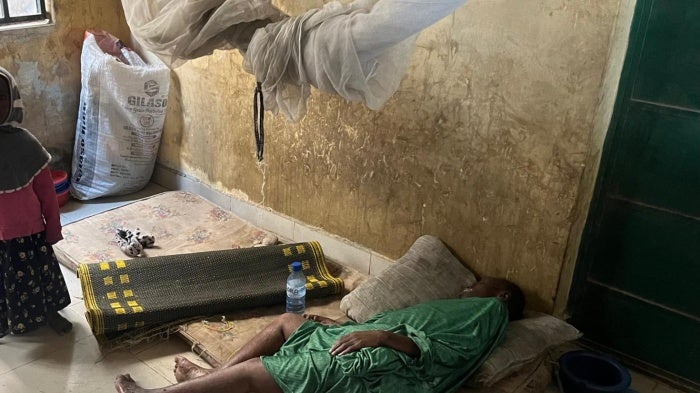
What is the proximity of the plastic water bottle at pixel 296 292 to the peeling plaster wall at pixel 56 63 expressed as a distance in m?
1.86

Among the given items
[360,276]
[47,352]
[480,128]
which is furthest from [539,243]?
[47,352]

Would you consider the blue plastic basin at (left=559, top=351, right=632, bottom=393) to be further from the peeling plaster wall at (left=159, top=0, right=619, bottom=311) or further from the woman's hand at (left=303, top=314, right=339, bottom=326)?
the woman's hand at (left=303, top=314, right=339, bottom=326)

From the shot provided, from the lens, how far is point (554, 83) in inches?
83.9

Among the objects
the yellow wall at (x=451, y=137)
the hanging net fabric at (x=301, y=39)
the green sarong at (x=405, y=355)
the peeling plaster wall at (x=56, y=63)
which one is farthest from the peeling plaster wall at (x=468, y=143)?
the peeling plaster wall at (x=56, y=63)

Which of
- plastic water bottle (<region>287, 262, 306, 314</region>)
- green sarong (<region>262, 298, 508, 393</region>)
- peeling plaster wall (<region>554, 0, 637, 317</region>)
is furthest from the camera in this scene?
plastic water bottle (<region>287, 262, 306, 314</region>)

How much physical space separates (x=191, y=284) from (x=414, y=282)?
916mm

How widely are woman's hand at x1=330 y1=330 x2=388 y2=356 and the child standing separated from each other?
3.75 feet

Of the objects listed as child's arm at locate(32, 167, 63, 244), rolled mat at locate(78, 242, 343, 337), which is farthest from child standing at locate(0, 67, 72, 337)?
rolled mat at locate(78, 242, 343, 337)

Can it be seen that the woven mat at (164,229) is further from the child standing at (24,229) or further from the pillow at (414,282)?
the pillow at (414,282)

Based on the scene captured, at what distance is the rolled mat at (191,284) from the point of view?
2340mm

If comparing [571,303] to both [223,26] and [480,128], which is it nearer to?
[480,128]

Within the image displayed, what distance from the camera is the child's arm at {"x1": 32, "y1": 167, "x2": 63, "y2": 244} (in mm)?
2217

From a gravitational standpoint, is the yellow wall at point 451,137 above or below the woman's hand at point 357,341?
above

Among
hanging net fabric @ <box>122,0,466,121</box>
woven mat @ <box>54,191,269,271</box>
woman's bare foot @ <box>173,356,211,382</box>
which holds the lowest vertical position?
woman's bare foot @ <box>173,356,211,382</box>
